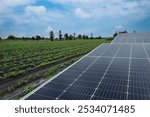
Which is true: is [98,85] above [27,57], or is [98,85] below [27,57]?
above

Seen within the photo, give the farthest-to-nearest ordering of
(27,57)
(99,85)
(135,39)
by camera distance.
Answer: (27,57) < (135,39) < (99,85)

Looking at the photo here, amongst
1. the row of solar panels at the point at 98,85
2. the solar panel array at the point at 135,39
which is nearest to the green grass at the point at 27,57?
the solar panel array at the point at 135,39

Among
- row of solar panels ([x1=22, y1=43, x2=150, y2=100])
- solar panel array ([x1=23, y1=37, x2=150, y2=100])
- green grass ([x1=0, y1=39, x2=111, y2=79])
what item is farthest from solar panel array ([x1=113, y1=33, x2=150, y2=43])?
row of solar panels ([x1=22, y1=43, x2=150, y2=100])

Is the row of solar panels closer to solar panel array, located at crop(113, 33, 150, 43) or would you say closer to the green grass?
the green grass

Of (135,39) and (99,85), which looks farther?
(135,39)

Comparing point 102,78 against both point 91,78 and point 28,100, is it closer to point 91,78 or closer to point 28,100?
point 91,78

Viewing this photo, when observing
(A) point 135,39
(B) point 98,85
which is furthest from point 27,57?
(B) point 98,85

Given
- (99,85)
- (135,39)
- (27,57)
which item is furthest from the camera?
(27,57)

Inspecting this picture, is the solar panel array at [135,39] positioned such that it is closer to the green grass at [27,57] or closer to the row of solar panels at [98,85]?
Answer: the green grass at [27,57]

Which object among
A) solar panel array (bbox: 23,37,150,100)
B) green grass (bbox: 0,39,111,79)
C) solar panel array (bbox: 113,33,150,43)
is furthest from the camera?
solar panel array (bbox: 113,33,150,43)

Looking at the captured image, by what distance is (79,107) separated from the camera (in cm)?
459

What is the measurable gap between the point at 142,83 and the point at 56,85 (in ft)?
11.8

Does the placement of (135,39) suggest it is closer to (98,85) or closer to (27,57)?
(27,57)

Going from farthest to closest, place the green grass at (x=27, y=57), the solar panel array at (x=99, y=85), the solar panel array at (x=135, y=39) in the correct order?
the solar panel array at (x=135, y=39) < the green grass at (x=27, y=57) < the solar panel array at (x=99, y=85)
